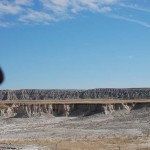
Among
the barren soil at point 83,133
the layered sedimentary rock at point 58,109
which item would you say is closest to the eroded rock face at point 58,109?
the layered sedimentary rock at point 58,109

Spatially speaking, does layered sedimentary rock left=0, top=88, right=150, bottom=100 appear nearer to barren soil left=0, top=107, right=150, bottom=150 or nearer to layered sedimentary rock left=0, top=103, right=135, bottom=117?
layered sedimentary rock left=0, top=103, right=135, bottom=117

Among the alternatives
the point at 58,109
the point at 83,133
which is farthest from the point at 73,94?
the point at 83,133

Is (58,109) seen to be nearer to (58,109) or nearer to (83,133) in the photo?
(58,109)

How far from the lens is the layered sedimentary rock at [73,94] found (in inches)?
5506

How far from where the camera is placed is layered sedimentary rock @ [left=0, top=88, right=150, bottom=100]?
5506 inches

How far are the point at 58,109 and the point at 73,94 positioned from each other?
72055 millimetres

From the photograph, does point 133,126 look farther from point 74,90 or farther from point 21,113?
point 74,90

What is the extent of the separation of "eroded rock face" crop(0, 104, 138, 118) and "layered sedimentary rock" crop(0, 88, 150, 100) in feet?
179

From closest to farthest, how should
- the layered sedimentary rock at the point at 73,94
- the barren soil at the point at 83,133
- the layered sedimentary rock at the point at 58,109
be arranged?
the barren soil at the point at 83,133 → the layered sedimentary rock at the point at 58,109 → the layered sedimentary rock at the point at 73,94

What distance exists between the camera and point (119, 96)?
463 ft

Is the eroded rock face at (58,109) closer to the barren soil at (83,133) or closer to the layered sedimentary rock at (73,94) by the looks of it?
the barren soil at (83,133)

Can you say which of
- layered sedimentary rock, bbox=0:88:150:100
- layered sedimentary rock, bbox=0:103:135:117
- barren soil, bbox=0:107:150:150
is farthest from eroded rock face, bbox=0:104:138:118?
layered sedimentary rock, bbox=0:88:150:100

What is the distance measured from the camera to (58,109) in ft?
281

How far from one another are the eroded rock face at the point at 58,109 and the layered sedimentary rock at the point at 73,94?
54.5m
